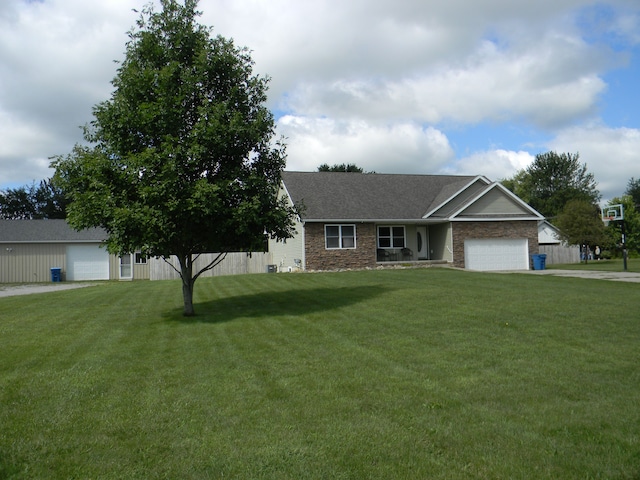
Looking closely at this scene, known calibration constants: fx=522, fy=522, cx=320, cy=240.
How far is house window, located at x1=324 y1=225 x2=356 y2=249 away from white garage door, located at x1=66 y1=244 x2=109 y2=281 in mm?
16342

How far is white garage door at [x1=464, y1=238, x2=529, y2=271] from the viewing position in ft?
91.5

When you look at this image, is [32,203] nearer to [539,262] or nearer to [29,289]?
[29,289]

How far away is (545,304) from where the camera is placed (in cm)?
1199

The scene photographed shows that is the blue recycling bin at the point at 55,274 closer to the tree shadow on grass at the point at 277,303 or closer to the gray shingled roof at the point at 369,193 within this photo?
the gray shingled roof at the point at 369,193

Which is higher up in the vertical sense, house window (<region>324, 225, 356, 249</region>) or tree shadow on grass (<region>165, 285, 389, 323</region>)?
house window (<region>324, 225, 356, 249</region>)

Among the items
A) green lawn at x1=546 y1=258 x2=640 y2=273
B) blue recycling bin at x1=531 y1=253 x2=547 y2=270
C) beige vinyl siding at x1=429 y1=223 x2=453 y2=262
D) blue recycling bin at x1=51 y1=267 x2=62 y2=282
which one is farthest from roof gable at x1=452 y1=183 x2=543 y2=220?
blue recycling bin at x1=51 y1=267 x2=62 y2=282

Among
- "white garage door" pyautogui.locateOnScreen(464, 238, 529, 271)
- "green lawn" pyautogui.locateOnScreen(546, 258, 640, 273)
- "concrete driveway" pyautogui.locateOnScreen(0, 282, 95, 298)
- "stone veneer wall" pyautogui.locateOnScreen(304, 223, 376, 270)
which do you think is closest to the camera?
"concrete driveway" pyautogui.locateOnScreen(0, 282, 95, 298)

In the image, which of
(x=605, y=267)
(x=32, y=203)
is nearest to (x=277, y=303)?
(x=605, y=267)

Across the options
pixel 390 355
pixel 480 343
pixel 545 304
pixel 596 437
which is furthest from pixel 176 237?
Result: pixel 596 437

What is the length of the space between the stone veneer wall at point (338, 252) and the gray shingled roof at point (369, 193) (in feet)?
2.13

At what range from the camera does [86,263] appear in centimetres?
3447

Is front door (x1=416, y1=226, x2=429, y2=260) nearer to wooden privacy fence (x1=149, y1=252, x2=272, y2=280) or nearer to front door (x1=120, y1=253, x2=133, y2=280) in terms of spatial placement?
wooden privacy fence (x1=149, y1=252, x2=272, y2=280)

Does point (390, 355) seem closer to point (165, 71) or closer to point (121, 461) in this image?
point (121, 461)

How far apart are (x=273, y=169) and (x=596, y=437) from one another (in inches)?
395
